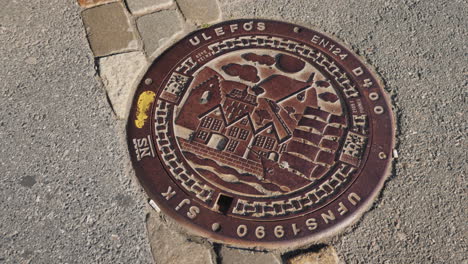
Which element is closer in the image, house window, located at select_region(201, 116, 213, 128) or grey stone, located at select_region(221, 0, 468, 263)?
grey stone, located at select_region(221, 0, 468, 263)

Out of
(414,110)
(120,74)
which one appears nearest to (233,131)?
(120,74)

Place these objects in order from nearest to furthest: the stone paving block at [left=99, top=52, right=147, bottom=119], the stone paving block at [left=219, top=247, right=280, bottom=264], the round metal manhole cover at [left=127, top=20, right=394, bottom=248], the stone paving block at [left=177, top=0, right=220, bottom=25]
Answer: the stone paving block at [left=219, top=247, right=280, bottom=264] → the round metal manhole cover at [left=127, top=20, right=394, bottom=248] → the stone paving block at [left=99, top=52, right=147, bottom=119] → the stone paving block at [left=177, top=0, right=220, bottom=25]

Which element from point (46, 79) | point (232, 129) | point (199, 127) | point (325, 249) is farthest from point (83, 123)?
point (325, 249)

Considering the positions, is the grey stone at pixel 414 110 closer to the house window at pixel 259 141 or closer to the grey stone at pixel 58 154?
the house window at pixel 259 141

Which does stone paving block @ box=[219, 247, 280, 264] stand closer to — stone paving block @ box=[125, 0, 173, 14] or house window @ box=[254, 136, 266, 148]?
house window @ box=[254, 136, 266, 148]

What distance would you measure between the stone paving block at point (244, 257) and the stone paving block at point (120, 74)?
0.92 meters

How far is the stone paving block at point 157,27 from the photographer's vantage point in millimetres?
2688

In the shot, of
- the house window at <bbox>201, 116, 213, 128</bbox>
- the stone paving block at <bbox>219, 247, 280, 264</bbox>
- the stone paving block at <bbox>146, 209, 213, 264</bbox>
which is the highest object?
the house window at <bbox>201, 116, 213, 128</bbox>

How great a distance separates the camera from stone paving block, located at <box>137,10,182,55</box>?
269 cm

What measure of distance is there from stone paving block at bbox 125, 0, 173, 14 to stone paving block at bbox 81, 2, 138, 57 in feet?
0.18

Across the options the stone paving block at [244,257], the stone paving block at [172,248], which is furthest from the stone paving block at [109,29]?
the stone paving block at [244,257]

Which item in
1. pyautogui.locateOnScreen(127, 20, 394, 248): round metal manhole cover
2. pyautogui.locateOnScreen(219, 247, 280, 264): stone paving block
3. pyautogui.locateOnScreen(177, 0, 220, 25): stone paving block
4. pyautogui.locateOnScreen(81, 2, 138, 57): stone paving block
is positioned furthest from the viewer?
pyautogui.locateOnScreen(177, 0, 220, 25): stone paving block

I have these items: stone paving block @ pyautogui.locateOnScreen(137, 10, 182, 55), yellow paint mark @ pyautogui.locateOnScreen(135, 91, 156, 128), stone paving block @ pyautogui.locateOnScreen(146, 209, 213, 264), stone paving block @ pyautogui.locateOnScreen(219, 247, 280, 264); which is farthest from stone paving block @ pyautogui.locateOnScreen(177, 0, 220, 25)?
stone paving block @ pyautogui.locateOnScreen(219, 247, 280, 264)

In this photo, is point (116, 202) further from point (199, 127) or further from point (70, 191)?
point (199, 127)
